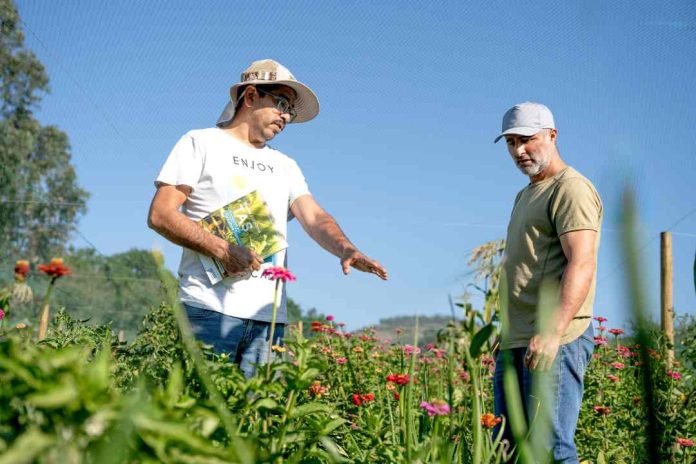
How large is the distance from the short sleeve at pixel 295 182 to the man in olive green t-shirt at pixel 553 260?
745mm

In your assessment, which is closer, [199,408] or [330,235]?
[199,408]

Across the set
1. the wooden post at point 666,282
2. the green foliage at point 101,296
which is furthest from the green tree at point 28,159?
the wooden post at point 666,282

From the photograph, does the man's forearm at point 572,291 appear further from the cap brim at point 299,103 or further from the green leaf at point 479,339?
the green leaf at point 479,339

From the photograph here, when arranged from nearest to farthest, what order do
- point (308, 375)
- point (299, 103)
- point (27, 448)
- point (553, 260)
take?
point (27, 448) < point (308, 375) < point (553, 260) < point (299, 103)

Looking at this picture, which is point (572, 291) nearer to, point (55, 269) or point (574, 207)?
point (574, 207)

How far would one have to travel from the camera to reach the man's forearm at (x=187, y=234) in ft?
6.93

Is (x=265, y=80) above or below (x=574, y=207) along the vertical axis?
above

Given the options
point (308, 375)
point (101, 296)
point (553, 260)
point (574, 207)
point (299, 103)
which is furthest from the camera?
point (101, 296)

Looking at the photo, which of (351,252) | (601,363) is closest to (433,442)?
(351,252)

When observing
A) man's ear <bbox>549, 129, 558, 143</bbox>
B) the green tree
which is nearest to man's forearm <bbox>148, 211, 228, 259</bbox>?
man's ear <bbox>549, 129, 558, 143</bbox>

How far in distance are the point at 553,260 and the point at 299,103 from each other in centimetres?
114

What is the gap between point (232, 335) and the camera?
2240 mm

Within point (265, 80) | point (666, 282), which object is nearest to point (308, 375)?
point (265, 80)

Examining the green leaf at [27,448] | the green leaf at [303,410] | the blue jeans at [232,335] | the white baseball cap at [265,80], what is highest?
the white baseball cap at [265,80]
